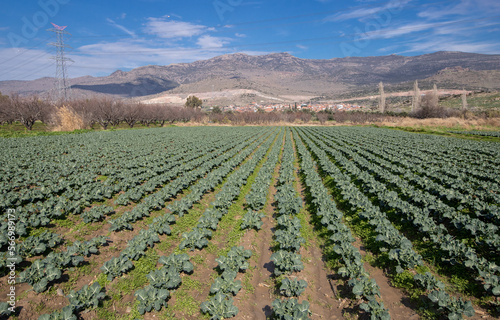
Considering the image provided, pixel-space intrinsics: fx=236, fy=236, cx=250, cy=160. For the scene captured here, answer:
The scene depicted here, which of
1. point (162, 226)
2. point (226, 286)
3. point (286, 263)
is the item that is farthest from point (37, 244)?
point (286, 263)

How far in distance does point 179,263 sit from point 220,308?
168 cm

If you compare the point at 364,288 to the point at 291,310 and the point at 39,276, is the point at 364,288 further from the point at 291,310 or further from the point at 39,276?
the point at 39,276

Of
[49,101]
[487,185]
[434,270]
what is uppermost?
[49,101]

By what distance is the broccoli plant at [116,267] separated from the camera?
543cm

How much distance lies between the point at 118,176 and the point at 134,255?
27.4 ft

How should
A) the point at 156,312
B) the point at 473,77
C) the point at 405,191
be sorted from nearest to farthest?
Result: the point at 156,312
the point at 405,191
the point at 473,77

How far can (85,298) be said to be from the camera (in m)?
4.50

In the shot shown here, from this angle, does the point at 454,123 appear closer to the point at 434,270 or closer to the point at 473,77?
the point at 434,270

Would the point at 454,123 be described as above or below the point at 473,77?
below

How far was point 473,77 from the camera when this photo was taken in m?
118

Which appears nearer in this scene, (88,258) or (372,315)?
(372,315)

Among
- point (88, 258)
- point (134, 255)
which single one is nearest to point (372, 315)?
point (134, 255)

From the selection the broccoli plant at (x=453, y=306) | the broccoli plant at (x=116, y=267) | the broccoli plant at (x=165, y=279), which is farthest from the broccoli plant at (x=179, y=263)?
the broccoli plant at (x=453, y=306)

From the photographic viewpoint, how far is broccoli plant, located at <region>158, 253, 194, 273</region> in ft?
18.3
